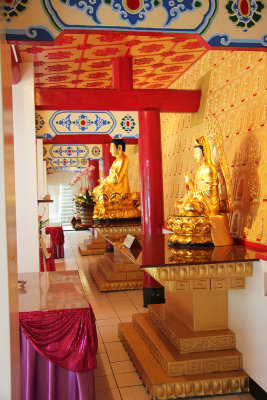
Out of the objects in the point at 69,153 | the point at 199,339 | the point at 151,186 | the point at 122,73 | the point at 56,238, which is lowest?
the point at 199,339

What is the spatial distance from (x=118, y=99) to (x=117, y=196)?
7.45ft

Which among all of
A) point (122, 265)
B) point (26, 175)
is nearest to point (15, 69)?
point (26, 175)

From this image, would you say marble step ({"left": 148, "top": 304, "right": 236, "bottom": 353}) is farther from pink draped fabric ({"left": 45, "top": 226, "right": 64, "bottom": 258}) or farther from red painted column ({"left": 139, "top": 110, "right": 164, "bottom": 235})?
pink draped fabric ({"left": 45, "top": 226, "right": 64, "bottom": 258})

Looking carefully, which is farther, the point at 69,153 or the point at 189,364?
the point at 69,153

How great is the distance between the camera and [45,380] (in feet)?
7.49

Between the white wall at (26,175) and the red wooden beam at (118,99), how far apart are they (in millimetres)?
647

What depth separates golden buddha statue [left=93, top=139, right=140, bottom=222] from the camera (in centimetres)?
646

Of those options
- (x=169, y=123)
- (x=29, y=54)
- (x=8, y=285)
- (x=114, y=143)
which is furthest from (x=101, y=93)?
(x=8, y=285)

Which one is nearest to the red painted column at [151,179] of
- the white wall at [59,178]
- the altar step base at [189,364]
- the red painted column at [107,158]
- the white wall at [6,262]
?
the altar step base at [189,364]

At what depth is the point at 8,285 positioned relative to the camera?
1.29 metres

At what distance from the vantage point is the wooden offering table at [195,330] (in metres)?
2.62

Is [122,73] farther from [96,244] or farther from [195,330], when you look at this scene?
[96,244]

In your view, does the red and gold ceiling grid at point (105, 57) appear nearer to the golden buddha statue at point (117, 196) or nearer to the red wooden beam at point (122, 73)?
the red wooden beam at point (122, 73)

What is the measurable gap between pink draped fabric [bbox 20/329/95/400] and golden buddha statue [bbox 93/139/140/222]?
4097 millimetres
